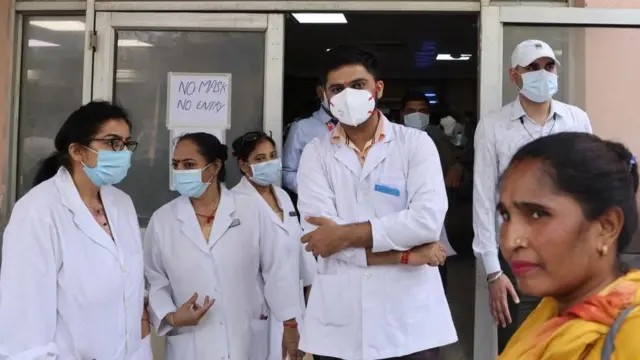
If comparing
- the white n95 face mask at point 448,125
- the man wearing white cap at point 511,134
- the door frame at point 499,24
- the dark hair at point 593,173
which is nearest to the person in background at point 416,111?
the white n95 face mask at point 448,125

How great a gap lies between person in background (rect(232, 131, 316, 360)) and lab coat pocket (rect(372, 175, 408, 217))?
1.07 m

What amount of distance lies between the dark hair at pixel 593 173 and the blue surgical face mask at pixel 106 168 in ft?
5.47

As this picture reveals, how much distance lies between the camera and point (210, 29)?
138 inches

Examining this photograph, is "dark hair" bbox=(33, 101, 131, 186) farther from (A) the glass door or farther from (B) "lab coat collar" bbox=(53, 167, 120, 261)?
(A) the glass door

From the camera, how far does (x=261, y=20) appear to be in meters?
3.49

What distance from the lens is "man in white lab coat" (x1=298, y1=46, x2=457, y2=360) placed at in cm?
200

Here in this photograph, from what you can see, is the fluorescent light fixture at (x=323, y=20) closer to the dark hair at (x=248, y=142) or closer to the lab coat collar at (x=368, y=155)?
the dark hair at (x=248, y=142)

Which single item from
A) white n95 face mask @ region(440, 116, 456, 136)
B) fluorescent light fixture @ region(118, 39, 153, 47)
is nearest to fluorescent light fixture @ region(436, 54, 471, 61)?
white n95 face mask @ region(440, 116, 456, 136)

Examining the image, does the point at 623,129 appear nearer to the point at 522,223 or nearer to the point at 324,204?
the point at 324,204

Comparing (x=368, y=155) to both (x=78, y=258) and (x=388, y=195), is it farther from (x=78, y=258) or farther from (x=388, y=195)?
(x=78, y=258)

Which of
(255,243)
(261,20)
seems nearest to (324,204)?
(255,243)

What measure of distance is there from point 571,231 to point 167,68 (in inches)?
115

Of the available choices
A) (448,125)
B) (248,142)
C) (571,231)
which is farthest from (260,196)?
(571,231)

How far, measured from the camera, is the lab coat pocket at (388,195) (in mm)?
2125
